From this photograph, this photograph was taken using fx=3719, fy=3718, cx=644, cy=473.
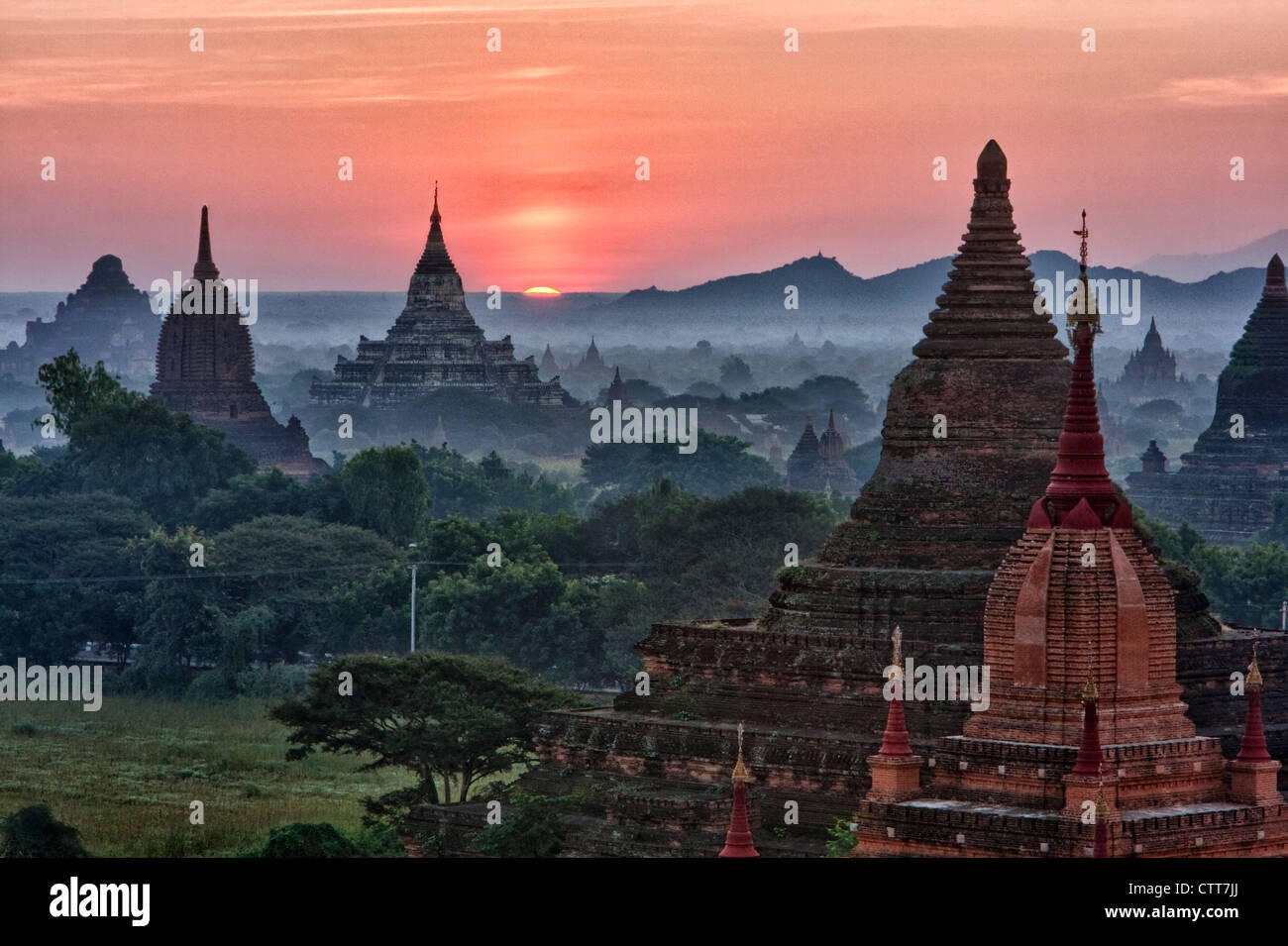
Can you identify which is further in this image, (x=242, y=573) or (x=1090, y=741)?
(x=242, y=573)

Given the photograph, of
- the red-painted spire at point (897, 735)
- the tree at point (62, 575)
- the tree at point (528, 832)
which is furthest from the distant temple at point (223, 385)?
the red-painted spire at point (897, 735)

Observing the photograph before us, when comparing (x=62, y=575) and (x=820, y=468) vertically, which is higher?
(x=820, y=468)

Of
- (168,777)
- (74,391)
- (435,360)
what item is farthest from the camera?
(435,360)

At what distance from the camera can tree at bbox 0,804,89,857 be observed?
54344mm

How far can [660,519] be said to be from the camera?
9106cm

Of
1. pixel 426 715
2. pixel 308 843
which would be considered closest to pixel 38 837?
pixel 308 843

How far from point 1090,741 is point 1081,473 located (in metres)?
4.00

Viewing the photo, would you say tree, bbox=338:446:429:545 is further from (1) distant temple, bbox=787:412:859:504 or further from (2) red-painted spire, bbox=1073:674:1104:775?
(2) red-painted spire, bbox=1073:674:1104:775

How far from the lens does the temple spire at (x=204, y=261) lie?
138625 millimetres

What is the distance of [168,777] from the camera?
222ft

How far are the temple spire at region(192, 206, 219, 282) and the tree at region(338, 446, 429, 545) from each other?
32555mm

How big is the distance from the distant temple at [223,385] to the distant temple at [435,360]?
62.1 feet

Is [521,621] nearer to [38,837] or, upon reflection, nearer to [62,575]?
[62,575]
